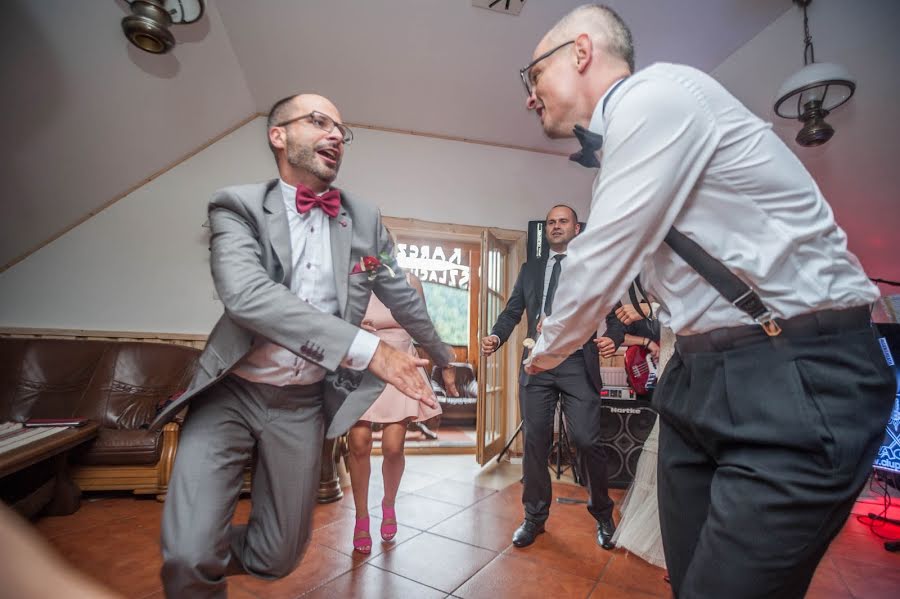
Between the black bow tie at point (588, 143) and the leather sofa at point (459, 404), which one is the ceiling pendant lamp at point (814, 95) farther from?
the leather sofa at point (459, 404)

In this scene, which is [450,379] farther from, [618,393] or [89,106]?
[89,106]

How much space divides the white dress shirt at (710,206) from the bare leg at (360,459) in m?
2.11

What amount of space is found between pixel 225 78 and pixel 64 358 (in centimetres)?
303

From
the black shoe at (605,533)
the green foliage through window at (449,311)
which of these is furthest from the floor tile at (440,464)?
the green foliage through window at (449,311)

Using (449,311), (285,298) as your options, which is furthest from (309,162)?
(449,311)

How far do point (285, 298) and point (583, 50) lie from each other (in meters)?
1.05

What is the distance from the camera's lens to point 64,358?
379 centimetres

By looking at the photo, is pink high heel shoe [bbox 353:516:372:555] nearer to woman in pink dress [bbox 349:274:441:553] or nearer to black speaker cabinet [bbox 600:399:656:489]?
woman in pink dress [bbox 349:274:441:553]

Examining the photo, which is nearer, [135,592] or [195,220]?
[135,592]

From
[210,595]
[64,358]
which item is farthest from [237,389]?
[64,358]

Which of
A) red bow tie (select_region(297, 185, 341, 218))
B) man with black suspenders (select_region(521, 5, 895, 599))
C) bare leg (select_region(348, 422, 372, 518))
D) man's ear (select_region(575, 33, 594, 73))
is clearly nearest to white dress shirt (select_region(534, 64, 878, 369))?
man with black suspenders (select_region(521, 5, 895, 599))

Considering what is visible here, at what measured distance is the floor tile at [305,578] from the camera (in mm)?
2074

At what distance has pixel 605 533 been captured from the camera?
262cm

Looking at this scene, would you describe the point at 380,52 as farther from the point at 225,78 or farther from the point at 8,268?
the point at 8,268
